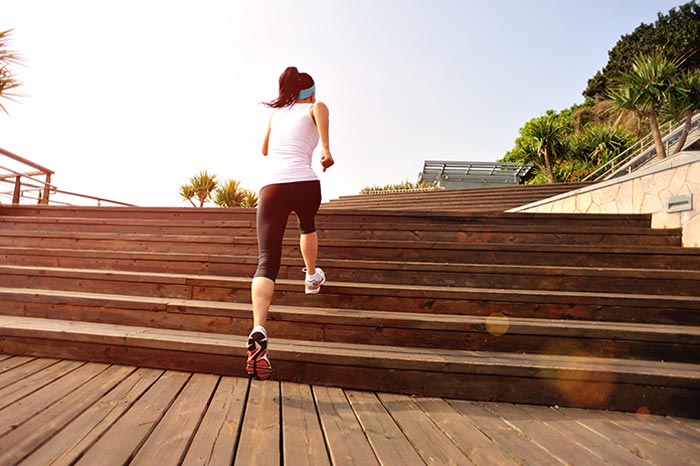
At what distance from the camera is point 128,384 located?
187 cm

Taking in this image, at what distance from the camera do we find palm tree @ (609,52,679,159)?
41.0 ft

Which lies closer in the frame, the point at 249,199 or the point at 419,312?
the point at 419,312

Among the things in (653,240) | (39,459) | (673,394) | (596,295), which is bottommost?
(39,459)

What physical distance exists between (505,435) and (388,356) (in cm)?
64

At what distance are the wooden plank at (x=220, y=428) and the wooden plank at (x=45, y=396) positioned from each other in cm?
69

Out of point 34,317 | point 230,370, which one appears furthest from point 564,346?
point 34,317

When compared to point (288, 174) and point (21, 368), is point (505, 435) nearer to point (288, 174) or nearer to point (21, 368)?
point (288, 174)

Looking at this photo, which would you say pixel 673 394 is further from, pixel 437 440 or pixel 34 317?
pixel 34 317

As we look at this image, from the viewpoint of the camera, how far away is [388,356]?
1962mm

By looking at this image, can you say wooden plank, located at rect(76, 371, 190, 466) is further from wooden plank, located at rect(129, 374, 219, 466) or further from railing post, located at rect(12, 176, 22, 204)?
railing post, located at rect(12, 176, 22, 204)

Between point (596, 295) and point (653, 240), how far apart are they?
138 centimetres

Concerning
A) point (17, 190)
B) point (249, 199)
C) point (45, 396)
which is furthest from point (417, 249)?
point (249, 199)


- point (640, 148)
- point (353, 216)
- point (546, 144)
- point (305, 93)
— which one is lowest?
point (353, 216)

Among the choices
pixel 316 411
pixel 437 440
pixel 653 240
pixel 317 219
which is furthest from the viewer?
pixel 317 219
